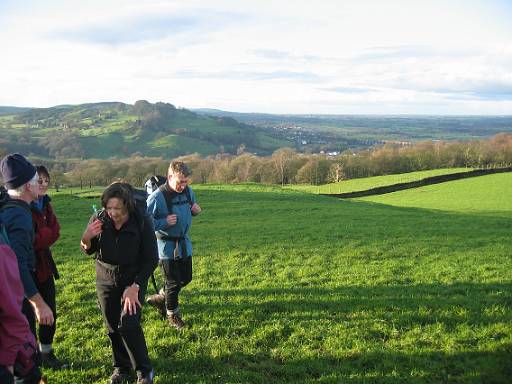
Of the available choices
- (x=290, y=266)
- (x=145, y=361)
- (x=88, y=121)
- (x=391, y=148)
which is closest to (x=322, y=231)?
(x=290, y=266)

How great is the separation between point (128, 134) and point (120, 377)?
130 meters

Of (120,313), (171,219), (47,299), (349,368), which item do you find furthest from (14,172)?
(349,368)

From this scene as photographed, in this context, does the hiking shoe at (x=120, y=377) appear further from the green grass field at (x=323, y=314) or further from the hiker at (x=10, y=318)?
the hiker at (x=10, y=318)

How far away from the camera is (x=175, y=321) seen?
6.54 metres

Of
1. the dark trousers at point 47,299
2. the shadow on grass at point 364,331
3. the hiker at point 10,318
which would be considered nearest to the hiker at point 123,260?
the shadow on grass at point 364,331

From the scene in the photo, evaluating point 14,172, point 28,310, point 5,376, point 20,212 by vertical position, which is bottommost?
point 28,310

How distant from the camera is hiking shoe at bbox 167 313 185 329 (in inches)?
256

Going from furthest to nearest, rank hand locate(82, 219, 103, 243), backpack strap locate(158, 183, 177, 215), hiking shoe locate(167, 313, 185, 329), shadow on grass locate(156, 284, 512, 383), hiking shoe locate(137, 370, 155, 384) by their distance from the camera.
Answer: hiking shoe locate(167, 313, 185, 329), backpack strap locate(158, 183, 177, 215), shadow on grass locate(156, 284, 512, 383), hiking shoe locate(137, 370, 155, 384), hand locate(82, 219, 103, 243)

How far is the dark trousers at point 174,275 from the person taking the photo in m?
6.22

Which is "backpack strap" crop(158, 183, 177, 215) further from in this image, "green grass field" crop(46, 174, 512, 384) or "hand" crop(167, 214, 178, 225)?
"green grass field" crop(46, 174, 512, 384)

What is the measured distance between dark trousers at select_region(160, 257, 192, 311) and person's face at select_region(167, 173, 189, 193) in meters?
1.11

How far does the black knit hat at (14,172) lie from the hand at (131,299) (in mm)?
1548

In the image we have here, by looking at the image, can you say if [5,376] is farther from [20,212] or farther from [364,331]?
[364,331]

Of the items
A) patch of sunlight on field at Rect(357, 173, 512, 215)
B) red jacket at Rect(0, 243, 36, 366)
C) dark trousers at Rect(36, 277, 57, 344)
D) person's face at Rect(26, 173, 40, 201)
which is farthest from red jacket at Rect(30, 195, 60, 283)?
patch of sunlight on field at Rect(357, 173, 512, 215)
